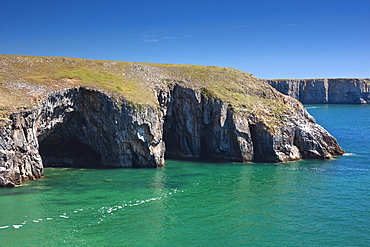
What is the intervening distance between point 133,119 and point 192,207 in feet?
84.7

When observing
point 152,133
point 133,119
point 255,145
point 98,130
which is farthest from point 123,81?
point 255,145

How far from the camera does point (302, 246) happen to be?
3319 centimetres

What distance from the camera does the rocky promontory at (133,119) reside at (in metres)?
57.1

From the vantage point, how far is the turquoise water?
3488 centimetres

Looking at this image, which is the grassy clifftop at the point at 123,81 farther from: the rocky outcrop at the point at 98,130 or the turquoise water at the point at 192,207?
the turquoise water at the point at 192,207

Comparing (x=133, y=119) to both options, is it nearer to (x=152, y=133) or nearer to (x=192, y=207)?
(x=152, y=133)

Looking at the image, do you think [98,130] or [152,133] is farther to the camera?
[98,130]

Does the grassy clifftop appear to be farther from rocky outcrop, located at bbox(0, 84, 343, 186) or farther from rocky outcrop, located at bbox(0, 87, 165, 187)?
rocky outcrop, located at bbox(0, 87, 165, 187)

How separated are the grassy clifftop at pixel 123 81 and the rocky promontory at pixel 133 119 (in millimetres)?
200

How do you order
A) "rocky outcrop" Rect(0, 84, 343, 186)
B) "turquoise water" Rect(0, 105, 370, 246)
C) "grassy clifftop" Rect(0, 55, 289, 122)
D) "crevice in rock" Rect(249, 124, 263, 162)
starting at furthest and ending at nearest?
"crevice in rock" Rect(249, 124, 263, 162), "rocky outcrop" Rect(0, 84, 343, 186), "grassy clifftop" Rect(0, 55, 289, 122), "turquoise water" Rect(0, 105, 370, 246)

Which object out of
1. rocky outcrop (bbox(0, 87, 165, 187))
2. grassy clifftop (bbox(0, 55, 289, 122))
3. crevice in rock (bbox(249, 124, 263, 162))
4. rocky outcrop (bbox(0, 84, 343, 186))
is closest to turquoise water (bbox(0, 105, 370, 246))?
rocky outcrop (bbox(0, 87, 165, 187))

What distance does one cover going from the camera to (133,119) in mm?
65312

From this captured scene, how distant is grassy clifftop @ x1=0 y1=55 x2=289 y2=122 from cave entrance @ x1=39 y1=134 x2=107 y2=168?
33.3 feet

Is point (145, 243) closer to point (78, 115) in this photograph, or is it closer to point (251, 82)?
point (78, 115)
